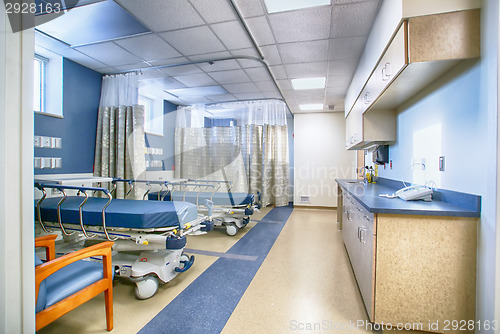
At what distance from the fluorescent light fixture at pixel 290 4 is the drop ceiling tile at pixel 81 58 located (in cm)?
277

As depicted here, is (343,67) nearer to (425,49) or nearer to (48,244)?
(425,49)

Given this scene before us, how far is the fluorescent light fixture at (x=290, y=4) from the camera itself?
83.0 inches

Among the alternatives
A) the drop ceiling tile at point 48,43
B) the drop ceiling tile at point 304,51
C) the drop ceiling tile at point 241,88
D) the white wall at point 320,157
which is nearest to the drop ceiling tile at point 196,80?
the drop ceiling tile at point 241,88

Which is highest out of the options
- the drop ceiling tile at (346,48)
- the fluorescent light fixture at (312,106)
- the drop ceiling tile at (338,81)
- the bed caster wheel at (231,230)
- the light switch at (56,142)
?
the drop ceiling tile at (346,48)

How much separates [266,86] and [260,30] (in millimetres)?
1873

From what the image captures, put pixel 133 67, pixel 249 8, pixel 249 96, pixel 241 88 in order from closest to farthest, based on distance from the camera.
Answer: pixel 249 8 → pixel 133 67 → pixel 241 88 → pixel 249 96

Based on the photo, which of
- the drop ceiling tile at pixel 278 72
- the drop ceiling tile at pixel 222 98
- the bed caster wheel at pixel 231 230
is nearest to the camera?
the drop ceiling tile at pixel 278 72

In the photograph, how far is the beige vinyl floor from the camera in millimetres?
1675

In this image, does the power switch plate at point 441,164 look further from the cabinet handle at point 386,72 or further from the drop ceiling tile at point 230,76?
the drop ceiling tile at point 230,76

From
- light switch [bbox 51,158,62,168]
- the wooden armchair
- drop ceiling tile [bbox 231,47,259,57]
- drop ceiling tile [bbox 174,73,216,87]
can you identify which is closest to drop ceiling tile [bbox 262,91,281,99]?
drop ceiling tile [bbox 174,73,216,87]

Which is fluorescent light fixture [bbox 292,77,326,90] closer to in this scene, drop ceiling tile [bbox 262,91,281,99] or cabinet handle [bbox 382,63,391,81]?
drop ceiling tile [bbox 262,91,281,99]

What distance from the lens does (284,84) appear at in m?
4.20

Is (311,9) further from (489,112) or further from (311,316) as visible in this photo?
(311,316)

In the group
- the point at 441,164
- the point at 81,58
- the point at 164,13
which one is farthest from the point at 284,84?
the point at 81,58
